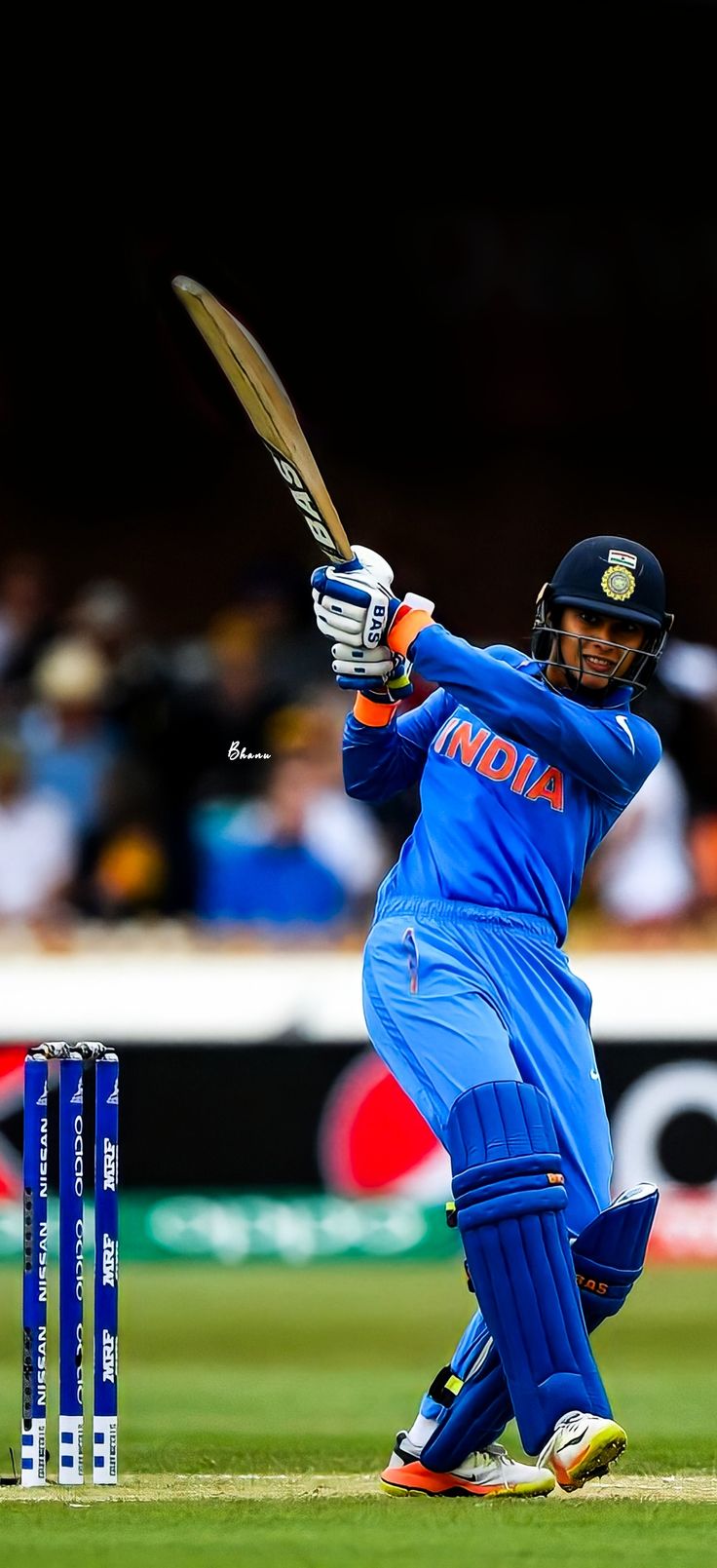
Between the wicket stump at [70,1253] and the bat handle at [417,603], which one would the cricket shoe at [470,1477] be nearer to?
the wicket stump at [70,1253]

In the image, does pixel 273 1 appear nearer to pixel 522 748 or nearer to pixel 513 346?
pixel 513 346

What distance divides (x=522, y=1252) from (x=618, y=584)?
4.07ft

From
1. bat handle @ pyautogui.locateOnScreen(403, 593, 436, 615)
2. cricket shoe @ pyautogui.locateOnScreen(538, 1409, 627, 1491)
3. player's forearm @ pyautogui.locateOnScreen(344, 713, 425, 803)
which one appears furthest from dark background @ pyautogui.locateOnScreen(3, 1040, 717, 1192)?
cricket shoe @ pyautogui.locateOnScreen(538, 1409, 627, 1491)

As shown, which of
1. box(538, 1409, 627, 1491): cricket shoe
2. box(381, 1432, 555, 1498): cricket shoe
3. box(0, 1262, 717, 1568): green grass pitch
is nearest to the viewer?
box(0, 1262, 717, 1568): green grass pitch

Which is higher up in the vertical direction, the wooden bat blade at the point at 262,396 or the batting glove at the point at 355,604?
the wooden bat blade at the point at 262,396

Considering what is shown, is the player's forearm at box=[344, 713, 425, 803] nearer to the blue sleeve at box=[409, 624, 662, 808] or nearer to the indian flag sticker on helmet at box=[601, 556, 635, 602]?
the blue sleeve at box=[409, 624, 662, 808]

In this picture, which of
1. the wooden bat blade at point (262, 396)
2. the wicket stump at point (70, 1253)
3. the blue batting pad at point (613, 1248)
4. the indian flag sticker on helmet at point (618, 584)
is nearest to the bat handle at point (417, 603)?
the wooden bat blade at point (262, 396)

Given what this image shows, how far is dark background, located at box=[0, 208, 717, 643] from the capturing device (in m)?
11.8

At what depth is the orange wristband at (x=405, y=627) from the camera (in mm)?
4438

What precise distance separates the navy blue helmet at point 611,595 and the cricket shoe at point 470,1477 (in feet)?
4.97

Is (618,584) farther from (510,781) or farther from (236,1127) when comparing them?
(236,1127)

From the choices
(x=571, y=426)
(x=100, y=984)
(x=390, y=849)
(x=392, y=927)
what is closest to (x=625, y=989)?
(x=390, y=849)

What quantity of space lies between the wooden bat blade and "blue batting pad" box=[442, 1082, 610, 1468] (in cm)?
116

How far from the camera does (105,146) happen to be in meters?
11.8
